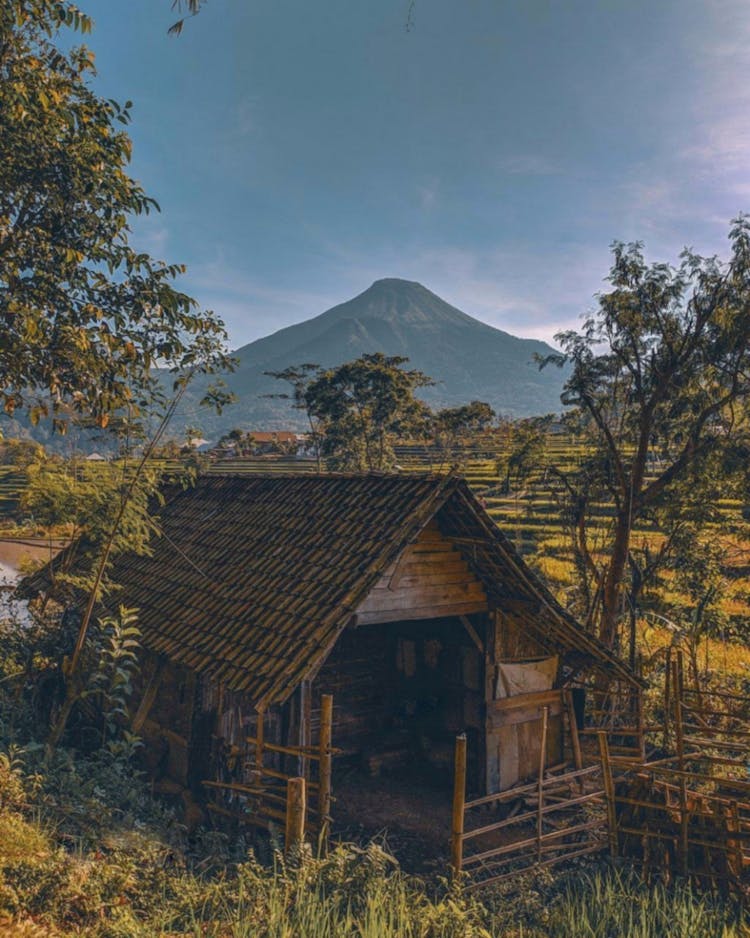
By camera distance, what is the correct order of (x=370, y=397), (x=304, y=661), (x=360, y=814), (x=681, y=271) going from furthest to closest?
1. (x=370, y=397)
2. (x=681, y=271)
3. (x=360, y=814)
4. (x=304, y=661)

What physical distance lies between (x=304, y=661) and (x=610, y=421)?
41.0ft

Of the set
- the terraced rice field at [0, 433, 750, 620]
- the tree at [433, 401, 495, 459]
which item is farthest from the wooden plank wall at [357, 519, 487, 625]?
the tree at [433, 401, 495, 459]

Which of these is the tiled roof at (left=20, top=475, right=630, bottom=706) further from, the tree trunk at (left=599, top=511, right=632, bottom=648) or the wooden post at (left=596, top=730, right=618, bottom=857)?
the tree trunk at (left=599, top=511, right=632, bottom=648)

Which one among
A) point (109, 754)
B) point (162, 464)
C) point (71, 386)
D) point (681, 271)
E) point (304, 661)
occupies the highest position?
point (681, 271)

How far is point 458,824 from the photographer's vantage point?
675 cm

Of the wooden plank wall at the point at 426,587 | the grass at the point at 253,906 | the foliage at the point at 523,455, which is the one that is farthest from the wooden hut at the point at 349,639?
the foliage at the point at 523,455

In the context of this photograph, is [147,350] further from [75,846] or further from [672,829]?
[672,829]

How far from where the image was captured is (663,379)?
1552 centimetres

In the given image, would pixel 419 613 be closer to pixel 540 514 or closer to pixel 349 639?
pixel 349 639

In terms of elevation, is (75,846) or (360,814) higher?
(75,846)

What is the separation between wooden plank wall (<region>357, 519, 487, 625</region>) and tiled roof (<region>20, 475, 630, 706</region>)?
28 cm

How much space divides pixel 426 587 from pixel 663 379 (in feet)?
31.2

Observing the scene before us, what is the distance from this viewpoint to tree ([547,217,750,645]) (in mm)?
14578

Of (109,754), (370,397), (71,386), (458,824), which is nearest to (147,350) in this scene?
(71,386)
